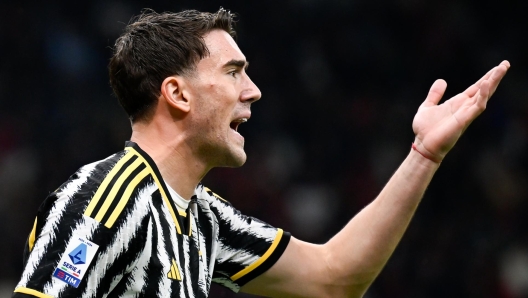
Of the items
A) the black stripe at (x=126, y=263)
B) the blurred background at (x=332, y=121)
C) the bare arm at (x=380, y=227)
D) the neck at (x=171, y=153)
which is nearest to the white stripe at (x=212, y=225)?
the neck at (x=171, y=153)

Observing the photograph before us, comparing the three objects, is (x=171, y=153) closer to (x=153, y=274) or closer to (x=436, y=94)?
(x=153, y=274)

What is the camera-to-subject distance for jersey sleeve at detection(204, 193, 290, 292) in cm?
274

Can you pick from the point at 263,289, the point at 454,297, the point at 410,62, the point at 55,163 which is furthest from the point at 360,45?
the point at 263,289

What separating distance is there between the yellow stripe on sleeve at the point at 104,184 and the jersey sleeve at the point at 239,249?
1.66 feet

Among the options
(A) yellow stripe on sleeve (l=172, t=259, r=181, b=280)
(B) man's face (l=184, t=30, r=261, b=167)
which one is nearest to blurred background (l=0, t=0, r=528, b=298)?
(B) man's face (l=184, t=30, r=261, b=167)

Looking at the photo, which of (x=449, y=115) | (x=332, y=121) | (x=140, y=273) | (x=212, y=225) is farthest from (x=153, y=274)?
(x=332, y=121)

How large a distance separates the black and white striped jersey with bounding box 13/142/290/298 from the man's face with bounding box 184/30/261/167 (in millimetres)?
183

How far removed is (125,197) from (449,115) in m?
1.11

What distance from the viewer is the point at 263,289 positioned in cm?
282

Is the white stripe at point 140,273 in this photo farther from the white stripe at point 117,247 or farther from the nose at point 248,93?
the nose at point 248,93

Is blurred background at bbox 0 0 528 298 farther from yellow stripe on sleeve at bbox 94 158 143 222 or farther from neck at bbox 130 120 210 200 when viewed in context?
yellow stripe on sleeve at bbox 94 158 143 222

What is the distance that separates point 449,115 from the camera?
260 centimetres

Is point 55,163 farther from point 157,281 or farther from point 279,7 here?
point 157,281

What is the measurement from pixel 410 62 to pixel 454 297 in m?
2.29
